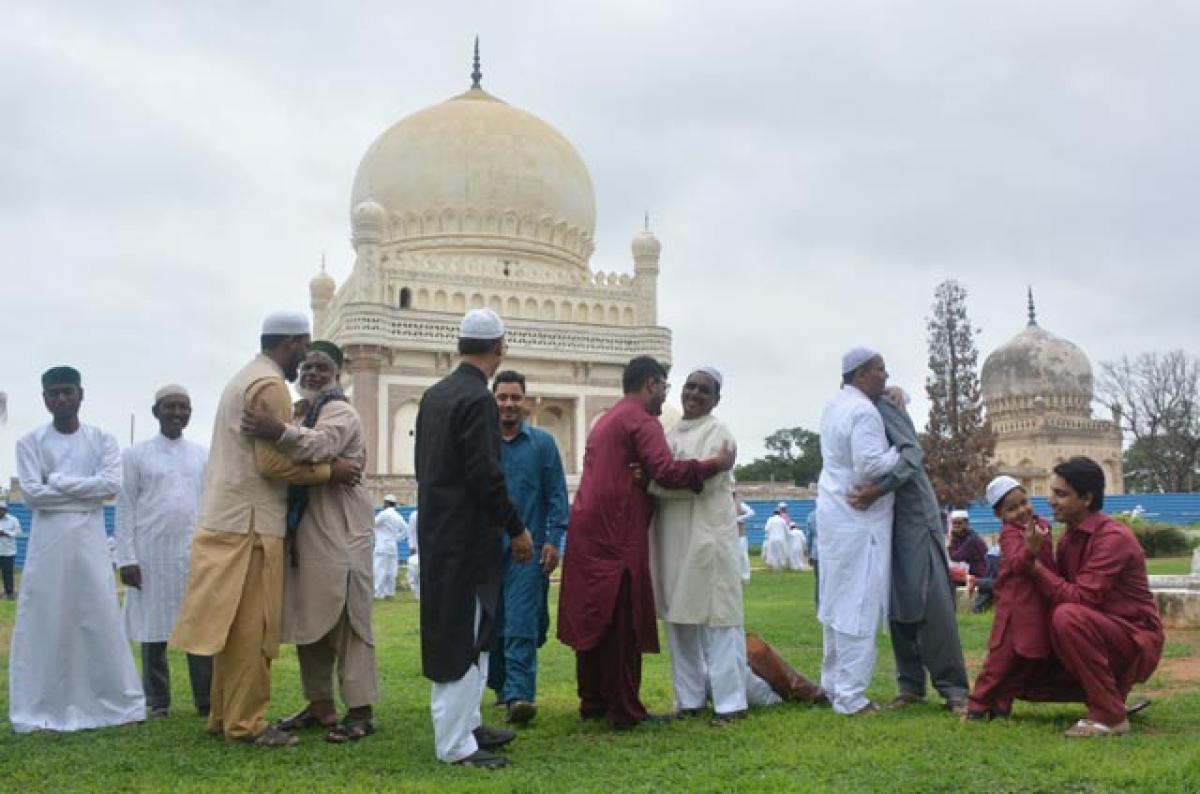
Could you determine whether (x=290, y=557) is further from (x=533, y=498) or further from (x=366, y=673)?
(x=533, y=498)

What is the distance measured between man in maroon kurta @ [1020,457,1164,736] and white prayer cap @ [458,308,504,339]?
276 centimetres

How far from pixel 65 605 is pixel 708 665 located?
139 inches

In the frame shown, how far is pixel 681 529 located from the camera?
Result: 6070 millimetres

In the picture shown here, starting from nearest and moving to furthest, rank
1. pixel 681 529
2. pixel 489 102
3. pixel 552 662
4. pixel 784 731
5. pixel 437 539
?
pixel 437 539 < pixel 784 731 < pixel 681 529 < pixel 552 662 < pixel 489 102

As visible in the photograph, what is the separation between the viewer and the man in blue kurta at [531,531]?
6.09 metres

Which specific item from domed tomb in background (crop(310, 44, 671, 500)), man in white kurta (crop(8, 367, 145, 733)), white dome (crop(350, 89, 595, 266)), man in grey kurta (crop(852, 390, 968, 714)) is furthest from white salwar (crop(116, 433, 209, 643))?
white dome (crop(350, 89, 595, 266))

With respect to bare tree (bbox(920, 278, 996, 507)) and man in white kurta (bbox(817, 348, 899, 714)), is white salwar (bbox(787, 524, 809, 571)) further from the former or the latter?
man in white kurta (bbox(817, 348, 899, 714))

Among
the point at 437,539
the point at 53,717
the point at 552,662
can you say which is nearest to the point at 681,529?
the point at 437,539

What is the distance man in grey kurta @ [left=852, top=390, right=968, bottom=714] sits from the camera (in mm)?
6055

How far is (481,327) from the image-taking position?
18.0ft

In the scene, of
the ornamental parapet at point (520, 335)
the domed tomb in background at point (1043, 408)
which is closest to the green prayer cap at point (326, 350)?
the ornamental parapet at point (520, 335)

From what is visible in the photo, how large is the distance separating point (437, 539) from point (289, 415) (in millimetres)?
1036

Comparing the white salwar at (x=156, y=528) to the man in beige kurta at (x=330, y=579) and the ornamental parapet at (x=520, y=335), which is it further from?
the ornamental parapet at (x=520, y=335)

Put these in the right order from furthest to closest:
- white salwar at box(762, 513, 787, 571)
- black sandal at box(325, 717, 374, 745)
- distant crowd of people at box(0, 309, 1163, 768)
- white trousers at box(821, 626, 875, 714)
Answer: white salwar at box(762, 513, 787, 571) < white trousers at box(821, 626, 875, 714) < black sandal at box(325, 717, 374, 745) < distant crowd of people at box(0, 309, 1163, 768)
